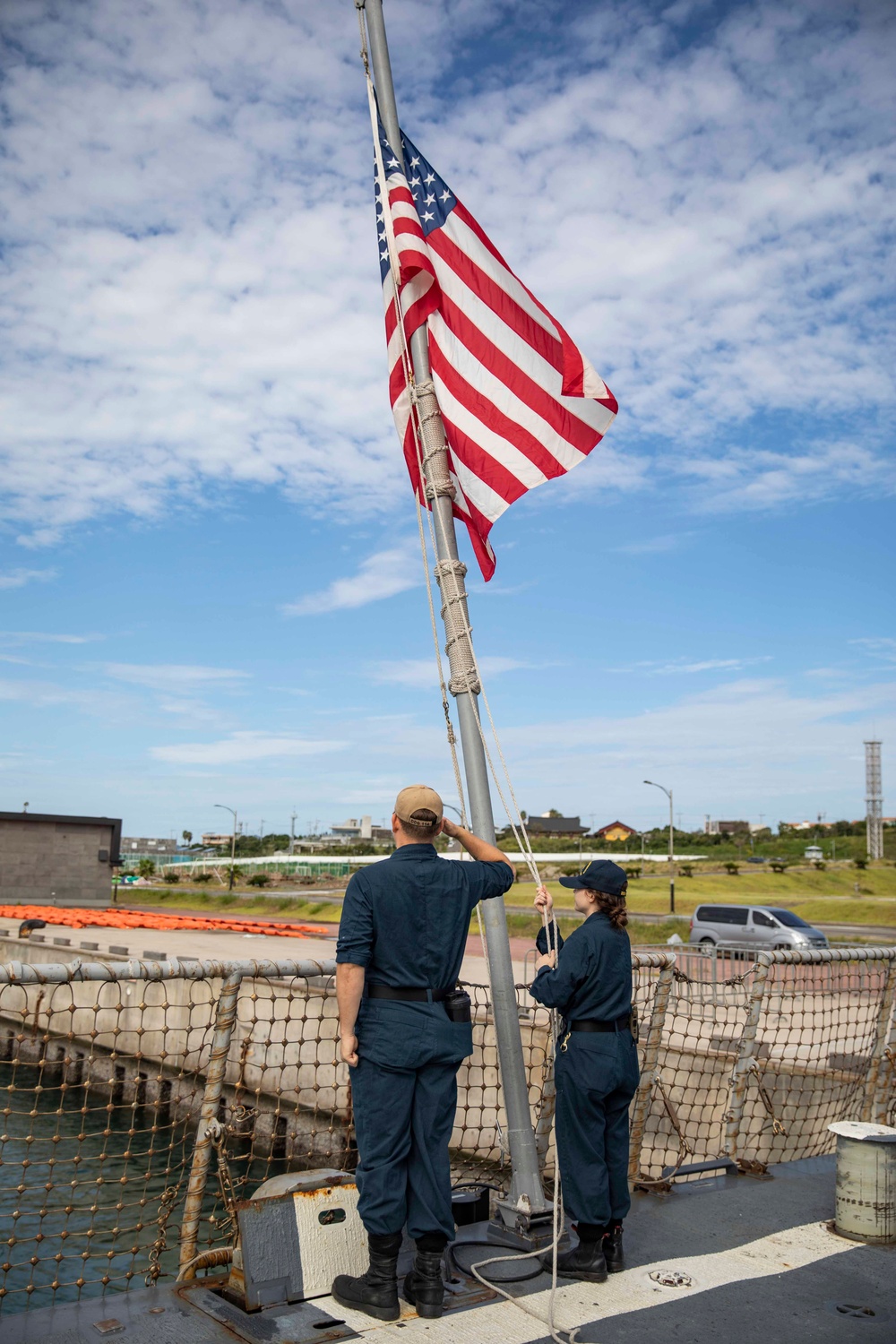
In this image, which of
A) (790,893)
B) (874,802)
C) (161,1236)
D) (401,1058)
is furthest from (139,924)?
(874,802)

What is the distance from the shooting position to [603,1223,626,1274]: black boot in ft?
14.4

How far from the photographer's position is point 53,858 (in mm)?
45906

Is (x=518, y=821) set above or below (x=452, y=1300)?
above

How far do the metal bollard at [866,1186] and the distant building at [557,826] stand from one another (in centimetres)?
13895

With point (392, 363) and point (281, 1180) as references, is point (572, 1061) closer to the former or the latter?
point (281, 1180)

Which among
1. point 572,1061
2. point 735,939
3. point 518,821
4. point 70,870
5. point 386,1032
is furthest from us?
point 70,870

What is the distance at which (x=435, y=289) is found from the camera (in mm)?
5586

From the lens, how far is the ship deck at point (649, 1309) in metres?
3.61

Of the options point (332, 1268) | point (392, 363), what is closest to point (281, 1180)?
point (332, 1268)

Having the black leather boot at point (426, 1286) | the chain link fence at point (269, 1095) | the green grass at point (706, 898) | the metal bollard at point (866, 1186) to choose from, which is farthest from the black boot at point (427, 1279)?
the green grass at point (706, 898)

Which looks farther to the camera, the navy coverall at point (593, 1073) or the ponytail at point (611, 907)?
the ponytail at point (611, 907)

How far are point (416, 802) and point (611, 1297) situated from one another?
214 centimetres

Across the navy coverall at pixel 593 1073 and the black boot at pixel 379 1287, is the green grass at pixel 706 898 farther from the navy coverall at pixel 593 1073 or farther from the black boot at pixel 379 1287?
the black boot at pixel 379 1287

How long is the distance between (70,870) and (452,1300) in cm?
4611
